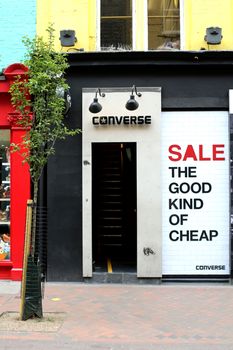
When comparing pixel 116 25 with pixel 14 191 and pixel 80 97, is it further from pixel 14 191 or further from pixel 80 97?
pixel 14 191

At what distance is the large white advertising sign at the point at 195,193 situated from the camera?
967 cm

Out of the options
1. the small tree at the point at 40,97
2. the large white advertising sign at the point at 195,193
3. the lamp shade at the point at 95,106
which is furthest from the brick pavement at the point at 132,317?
the lamp shade at the point at 95,106

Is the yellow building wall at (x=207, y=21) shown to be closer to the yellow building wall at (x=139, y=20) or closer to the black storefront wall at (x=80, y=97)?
the yellow building wall at (x=139, y=20)

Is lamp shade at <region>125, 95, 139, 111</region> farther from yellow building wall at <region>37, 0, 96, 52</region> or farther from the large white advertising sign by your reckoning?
yellow building wall at <region>37, 0, 96, 52</region>

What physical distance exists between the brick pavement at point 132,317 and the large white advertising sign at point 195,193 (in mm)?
516

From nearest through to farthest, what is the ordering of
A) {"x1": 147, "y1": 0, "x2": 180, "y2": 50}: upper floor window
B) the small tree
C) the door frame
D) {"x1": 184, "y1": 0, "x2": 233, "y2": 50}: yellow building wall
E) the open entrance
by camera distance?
the small tree, the door frame, {"x1": 184, "y1": 0, "x2": 233, "y2": 50}: yellow building wall, {"x1": 147, "y1": 0, "x2": 180, "y2": 50}: upper floor window, the open entrance

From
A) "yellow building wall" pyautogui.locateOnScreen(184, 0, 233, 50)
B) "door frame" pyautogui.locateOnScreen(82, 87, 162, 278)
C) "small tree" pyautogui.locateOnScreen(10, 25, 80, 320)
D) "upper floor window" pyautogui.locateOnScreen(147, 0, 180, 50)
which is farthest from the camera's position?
"upper floor window" pyautogui.locateOnScreen(147, 0, 180, 50)

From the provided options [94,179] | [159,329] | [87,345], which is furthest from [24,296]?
[94,179]

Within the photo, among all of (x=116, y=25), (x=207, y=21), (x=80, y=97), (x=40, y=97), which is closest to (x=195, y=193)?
(x=80, y=97)

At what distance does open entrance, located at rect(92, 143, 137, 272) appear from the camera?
11.4 m

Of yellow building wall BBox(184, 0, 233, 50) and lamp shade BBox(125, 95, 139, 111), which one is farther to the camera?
yellow building wall BBox(184, 0, 233, 50)

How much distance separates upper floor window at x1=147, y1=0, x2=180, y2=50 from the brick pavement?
4914mm

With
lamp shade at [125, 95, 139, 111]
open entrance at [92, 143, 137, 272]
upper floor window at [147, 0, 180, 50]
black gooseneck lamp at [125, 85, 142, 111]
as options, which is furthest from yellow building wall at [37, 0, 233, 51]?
open entrance at [92, 143, 137, 272]

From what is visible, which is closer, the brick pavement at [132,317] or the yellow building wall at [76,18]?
the brick pavement at [132,317]
